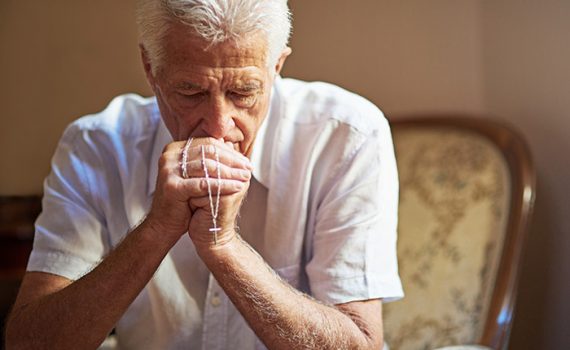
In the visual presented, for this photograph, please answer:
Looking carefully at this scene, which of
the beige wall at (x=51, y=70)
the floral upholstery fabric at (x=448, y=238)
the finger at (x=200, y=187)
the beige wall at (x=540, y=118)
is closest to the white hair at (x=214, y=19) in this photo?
the finger at (x=200, y=187)

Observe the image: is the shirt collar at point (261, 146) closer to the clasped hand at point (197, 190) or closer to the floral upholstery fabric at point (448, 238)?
the clasped hand at point (197, 190)

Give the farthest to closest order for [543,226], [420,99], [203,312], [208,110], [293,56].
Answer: [293,56] → [420,99] → [543,226] → [203,312] → [208,110]

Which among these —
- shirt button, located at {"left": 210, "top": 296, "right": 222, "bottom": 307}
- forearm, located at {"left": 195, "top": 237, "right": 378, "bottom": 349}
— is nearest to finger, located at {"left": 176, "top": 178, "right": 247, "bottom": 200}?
forearm, located at {"left": 195, "top": 237, "right": 378, "bottom": 349}

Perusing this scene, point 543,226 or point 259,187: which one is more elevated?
point 259,187

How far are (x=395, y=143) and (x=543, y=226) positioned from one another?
17.2 inches

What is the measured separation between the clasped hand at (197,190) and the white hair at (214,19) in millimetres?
164

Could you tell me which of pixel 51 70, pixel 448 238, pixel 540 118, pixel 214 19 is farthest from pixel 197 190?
pixel 51 70

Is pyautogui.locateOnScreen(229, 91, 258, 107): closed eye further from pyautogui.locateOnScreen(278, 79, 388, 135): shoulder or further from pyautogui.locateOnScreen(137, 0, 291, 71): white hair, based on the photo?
pyautogui.locateOnScreen(278, 79, 388, 135): shoulder

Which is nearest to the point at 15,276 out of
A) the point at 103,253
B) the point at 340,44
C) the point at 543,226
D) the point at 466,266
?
the point at 103,253

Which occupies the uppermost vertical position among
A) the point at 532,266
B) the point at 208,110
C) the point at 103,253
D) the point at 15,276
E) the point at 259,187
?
the point at 208,110

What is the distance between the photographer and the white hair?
3.68ft

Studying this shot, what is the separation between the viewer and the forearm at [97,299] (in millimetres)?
1194

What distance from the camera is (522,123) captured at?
1.93 metres

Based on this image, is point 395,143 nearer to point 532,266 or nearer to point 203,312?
point 532,266
